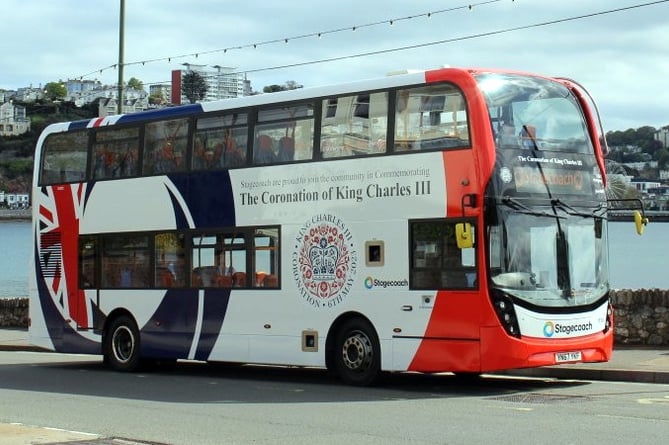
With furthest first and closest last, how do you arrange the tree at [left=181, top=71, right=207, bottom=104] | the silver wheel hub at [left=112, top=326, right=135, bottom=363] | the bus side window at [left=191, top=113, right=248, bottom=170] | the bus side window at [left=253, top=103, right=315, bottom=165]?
the tree at [left=181, top=71, right=207, bottom=104] → the silver wheel hub at [left=112, top=326, right=135, bottom=363] → the bus side window at [left=191, top=113, right=248, bottom=170] → the bus side window at [left=253, top=103, right=315, bottom=165]

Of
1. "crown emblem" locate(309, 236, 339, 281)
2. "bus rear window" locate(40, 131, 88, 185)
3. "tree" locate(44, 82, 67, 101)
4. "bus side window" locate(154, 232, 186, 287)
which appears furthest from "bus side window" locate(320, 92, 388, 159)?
"tree" locate(44, 82, 67, 101)

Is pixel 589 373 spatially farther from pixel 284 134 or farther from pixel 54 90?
pixel 54 90

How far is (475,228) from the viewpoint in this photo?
14641 millimetres

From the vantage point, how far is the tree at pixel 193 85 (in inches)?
1174

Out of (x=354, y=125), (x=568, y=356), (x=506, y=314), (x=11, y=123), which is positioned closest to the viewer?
(x=506, y=314)

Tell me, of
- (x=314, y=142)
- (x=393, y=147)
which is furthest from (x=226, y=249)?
(x=393, y=147)

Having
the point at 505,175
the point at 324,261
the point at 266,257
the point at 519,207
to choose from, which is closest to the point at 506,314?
the point at 519,207

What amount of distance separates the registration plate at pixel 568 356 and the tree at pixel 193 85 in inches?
641

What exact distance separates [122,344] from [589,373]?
8247mm

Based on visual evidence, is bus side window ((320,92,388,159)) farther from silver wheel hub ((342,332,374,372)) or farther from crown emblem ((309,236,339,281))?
silver wheel hub ((342,332,374,372))

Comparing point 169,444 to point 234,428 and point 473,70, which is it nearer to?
point 234,428

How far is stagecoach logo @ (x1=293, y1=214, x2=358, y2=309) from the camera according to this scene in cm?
1636

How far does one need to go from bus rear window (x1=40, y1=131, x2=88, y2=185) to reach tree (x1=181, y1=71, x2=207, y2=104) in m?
8.14

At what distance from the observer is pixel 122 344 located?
20.2 m
